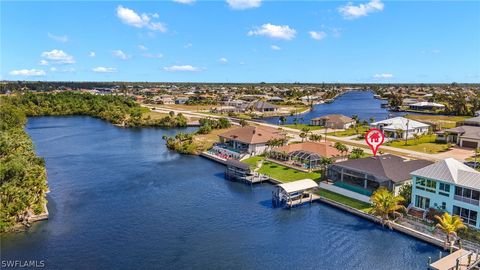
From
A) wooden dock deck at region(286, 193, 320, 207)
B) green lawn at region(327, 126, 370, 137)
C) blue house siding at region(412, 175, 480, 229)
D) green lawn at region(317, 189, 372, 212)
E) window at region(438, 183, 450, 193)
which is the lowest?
wooden dock deck at region(286, 193, 320, 207)

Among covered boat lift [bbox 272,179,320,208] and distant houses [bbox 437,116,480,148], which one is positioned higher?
distant houses [bbox 437,116,480,148]

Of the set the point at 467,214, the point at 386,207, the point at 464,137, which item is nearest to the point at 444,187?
the point at 467,214

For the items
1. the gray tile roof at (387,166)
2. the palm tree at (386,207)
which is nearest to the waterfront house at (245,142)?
the gray tile roof at (387,166)

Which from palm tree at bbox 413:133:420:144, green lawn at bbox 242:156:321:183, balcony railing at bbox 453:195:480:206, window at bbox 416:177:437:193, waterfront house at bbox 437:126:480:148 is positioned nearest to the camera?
balcony railing at bbox 453:195:480:206

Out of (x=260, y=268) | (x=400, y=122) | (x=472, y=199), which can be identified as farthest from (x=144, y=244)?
(x=400, y=122)

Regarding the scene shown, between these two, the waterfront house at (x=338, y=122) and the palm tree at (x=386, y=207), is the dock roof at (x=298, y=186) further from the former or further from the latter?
the waterfront house at (x=338, y=122)

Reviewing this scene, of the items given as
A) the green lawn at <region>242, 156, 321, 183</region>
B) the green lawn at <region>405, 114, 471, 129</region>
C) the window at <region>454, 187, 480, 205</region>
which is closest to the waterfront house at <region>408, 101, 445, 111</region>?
the green lawn at <region>405, 114, 471, 129</region>

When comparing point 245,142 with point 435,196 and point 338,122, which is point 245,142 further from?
point 338,122

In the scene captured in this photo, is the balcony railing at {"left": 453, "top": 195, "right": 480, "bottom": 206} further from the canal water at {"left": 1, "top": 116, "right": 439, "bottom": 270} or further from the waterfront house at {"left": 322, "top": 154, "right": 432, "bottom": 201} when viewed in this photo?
the waterfront house at {"left": 322, "top": 154, "right": 432, "bottom": 201}
